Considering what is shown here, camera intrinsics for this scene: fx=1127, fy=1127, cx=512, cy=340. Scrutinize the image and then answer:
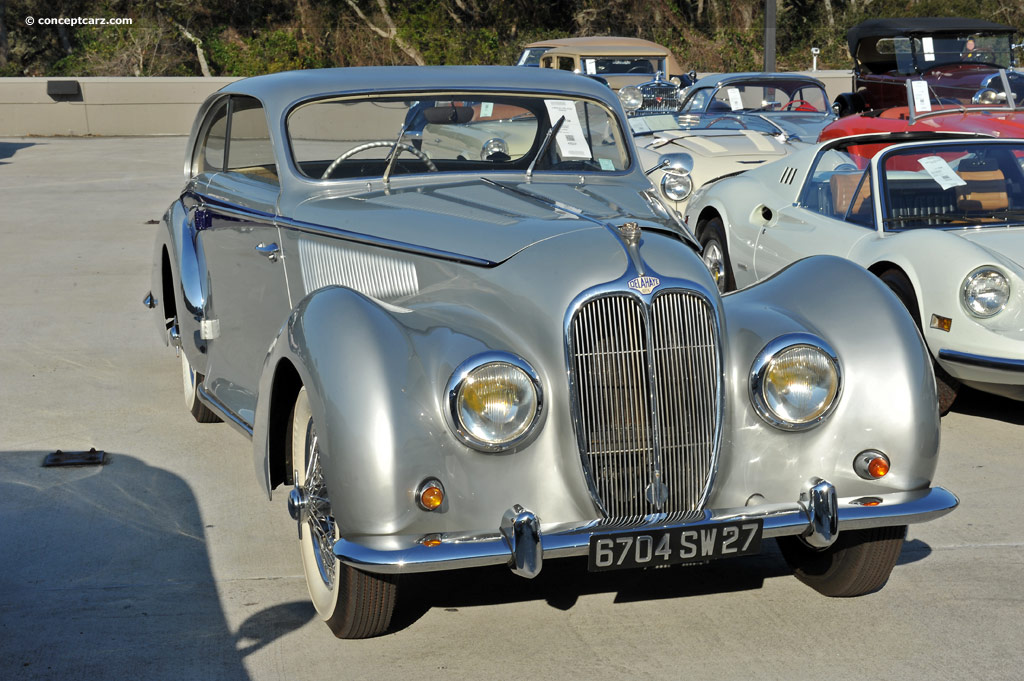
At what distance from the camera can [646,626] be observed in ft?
11.7

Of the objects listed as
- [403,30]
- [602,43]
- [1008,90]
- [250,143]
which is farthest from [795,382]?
[403,30]

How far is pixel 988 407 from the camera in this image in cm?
599

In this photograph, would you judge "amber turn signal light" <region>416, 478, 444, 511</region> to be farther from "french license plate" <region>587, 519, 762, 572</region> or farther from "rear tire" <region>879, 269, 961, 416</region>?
"rear tire" <region>879, 269, 961, 416</region>

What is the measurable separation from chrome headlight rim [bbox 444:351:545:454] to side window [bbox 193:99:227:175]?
2756mm

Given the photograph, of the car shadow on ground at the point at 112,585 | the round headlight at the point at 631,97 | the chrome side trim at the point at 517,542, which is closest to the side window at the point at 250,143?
the car shadow on ground at the point at 112,585

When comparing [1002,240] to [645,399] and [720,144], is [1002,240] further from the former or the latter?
[720,144]

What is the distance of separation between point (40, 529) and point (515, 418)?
7.15 feet

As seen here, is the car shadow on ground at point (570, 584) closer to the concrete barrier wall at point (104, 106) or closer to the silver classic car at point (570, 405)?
the silver classic car at point (570, 405)

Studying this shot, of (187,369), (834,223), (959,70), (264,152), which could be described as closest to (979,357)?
(834,223)

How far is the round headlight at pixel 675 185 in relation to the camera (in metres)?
5.30

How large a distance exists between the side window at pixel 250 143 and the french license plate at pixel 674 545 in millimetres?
2293

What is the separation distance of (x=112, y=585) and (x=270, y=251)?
1364mm

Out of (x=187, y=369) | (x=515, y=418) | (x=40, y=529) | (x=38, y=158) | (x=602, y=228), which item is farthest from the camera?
(x=38, y=158)

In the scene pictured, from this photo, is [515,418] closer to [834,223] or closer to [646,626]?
[646,626]
